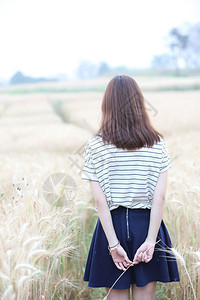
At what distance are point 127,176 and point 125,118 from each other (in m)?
0.21

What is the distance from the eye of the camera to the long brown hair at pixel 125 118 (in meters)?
1.30

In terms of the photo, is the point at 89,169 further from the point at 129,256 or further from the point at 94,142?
the point at 129,256

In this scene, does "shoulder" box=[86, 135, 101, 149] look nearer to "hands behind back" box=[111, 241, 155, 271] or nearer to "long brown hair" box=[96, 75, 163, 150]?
"long brown hair" box=[96, 75, 163, 150]

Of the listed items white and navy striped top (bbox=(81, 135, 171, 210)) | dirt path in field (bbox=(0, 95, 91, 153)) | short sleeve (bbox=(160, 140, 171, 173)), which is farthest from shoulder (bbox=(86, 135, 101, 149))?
dirt path in field (bbox=(0, 95, 91, 153))

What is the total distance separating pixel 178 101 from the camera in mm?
7730

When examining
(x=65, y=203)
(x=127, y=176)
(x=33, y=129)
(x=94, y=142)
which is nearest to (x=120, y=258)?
(x=127, y=176)

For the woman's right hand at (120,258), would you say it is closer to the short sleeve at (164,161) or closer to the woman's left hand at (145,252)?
the woman's left hand at (145,252)

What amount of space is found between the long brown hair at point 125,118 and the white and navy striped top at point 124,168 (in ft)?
0.09

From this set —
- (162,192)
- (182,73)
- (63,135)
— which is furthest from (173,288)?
(182,73)

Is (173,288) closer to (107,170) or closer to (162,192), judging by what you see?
(162,192)

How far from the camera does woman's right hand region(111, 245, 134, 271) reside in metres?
1.32

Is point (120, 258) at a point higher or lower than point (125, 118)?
lower

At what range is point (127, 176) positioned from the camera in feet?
4.33

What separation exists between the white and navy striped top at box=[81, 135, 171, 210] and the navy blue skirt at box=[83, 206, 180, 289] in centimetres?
6
